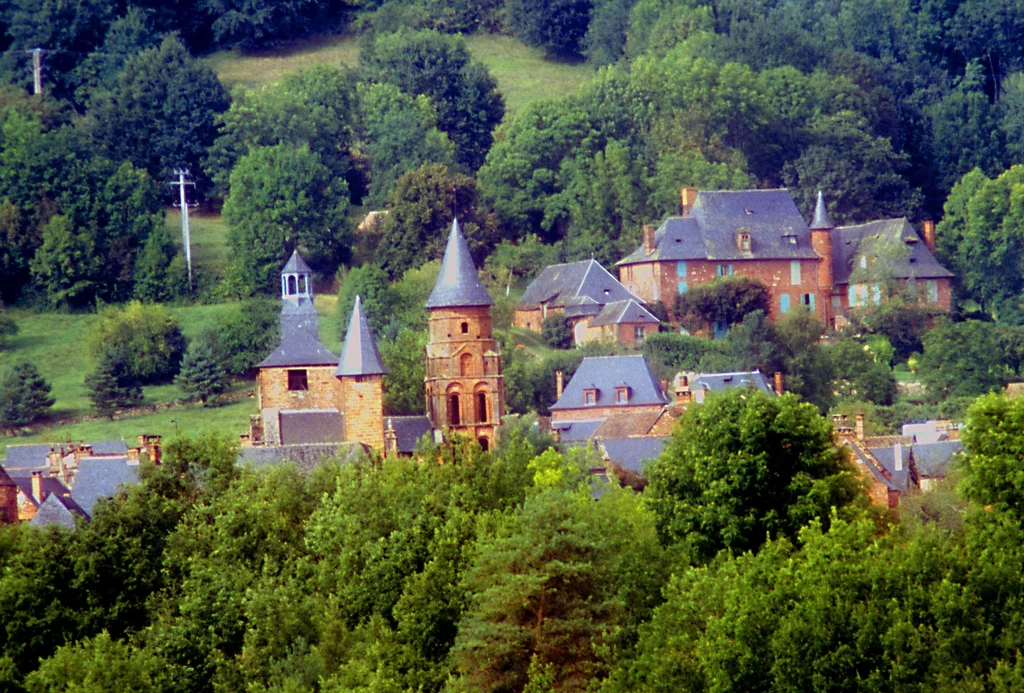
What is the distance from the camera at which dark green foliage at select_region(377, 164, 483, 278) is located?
101500 millimetres

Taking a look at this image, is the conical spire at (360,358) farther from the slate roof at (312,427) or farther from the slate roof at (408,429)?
the slate roof at (408,429)

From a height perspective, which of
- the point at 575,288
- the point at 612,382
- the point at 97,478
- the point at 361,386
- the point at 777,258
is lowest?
the point at 97,478

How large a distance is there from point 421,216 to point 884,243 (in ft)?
70.1

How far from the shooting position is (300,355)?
229 feet

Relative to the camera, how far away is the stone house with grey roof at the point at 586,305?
93.1 metres

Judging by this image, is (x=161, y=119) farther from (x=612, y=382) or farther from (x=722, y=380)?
(x=722, y=380)

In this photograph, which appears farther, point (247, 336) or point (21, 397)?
point (247, 336)

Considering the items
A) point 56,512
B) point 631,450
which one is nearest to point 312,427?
point 631,450

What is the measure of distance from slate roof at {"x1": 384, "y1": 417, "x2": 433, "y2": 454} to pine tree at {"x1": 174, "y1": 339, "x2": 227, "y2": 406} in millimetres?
19717

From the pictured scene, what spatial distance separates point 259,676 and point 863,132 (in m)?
77.5

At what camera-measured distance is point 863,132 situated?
112875 mm

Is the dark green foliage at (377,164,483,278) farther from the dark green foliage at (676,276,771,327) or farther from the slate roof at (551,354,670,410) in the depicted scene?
the slate roof at (551,354,670,410)

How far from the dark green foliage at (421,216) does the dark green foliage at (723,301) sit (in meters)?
12.0

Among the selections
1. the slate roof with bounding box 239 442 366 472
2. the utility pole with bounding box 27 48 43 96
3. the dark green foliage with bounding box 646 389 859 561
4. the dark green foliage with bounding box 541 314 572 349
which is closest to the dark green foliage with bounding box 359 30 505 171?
the utility pole with bounding box 27 48 43 96
